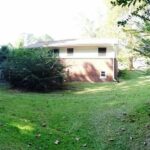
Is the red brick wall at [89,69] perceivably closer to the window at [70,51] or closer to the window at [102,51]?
the window at [102,51]

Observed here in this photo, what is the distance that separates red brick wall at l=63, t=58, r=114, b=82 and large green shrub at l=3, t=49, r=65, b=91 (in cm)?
499

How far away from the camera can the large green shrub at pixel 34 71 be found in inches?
924

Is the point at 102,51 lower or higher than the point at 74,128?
higher

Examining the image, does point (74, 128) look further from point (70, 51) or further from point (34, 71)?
point (70, 51)

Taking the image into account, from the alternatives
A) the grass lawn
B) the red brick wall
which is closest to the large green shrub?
the red brick wall

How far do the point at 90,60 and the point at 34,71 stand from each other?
26.1 ft

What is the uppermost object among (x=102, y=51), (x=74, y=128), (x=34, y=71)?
(x=102, y=51)

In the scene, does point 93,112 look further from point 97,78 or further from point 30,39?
point 30,39

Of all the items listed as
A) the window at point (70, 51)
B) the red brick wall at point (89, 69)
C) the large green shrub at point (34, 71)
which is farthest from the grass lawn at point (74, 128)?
the window at point (70, 51)

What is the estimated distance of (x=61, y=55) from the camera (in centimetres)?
3191

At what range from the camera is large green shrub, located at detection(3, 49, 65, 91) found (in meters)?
23.5

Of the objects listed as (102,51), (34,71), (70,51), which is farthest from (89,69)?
(34,71)

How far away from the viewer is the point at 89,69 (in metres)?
30.2

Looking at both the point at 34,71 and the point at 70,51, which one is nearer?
the point at 34,71
